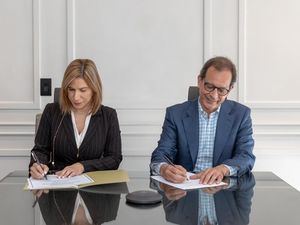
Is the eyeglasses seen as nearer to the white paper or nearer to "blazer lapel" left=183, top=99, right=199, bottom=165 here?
"blazer lapel" left=183, top=99, right=199, bottom=165

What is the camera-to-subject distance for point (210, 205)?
5.68ft

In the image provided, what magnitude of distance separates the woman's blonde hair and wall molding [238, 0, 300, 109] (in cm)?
131

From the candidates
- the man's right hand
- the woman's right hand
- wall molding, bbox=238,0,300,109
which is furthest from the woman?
wall molding, bbox=238,0,300,109

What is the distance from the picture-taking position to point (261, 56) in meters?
3.63

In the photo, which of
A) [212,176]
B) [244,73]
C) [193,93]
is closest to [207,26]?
[244,73]

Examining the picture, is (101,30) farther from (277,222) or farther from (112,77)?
(277,222)

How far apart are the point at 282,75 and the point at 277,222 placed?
7.63 feet

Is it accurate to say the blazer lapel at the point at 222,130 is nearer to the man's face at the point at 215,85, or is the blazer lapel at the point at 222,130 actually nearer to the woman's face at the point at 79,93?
the man's face at the point at 215,85

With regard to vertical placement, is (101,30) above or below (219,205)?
above

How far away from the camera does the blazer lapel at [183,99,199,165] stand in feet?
8.52

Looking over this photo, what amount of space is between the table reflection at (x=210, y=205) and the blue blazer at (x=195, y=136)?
1.38 feet

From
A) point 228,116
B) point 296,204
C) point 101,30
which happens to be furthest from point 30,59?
point 296,204

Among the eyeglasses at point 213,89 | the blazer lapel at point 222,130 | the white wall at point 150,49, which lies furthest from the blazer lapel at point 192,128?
the white wall at point 150,49

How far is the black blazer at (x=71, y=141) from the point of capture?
2.74 meters
